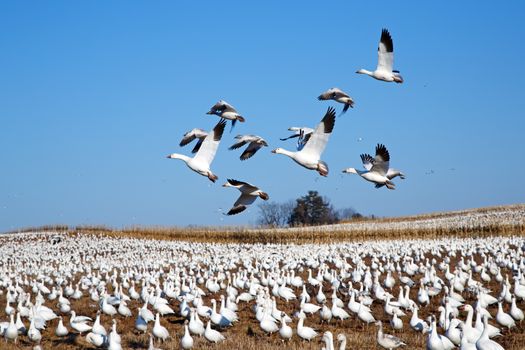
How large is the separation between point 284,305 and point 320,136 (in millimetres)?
4091

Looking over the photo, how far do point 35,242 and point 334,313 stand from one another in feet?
88.0

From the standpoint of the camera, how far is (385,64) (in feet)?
38.6

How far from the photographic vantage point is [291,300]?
14141 millimetres

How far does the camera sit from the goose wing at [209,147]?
11.7 meters

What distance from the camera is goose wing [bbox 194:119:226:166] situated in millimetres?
11734

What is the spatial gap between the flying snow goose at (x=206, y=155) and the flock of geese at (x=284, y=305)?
7.20ft

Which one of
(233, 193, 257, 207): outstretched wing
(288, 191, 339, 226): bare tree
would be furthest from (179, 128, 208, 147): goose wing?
(288, 191, 339, 226): bare tree

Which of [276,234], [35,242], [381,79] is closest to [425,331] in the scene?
[381,79]

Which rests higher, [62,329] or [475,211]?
[475,211]

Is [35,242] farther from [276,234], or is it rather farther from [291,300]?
[291,300]

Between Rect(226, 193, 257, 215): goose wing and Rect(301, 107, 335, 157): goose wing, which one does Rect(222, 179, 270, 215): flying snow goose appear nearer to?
Rect(226, 193, 257, 215): goose wing

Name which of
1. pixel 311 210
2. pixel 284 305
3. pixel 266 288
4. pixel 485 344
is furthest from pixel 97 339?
pixel 311 210

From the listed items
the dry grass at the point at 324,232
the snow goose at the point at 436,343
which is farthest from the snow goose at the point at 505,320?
the dry grass at the point at 324,232

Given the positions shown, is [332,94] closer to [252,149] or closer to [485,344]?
[252,149]
